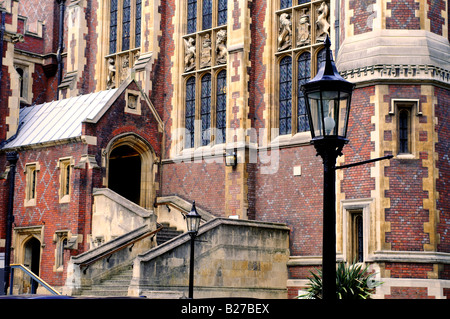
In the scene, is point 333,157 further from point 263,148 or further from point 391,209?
point 263,148

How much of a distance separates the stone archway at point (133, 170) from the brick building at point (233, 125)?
0.17 ft

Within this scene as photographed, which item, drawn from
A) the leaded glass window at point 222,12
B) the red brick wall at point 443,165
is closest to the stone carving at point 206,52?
the leaded glass window at point 222,12

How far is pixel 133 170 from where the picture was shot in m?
27.1

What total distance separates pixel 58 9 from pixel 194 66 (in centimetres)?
926

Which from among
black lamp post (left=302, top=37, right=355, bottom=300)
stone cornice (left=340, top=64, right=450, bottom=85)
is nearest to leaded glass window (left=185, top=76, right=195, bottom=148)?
stone cornice (left=340, top=64, right=450, bottom=85)

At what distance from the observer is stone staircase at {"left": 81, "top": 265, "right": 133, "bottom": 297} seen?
19.8 m

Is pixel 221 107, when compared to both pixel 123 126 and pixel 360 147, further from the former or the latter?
pixel 360 147

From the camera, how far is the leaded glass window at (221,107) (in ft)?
83.7

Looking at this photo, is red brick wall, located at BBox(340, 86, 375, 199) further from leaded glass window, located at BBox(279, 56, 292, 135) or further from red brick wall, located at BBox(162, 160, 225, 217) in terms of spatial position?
red brick wall, located at BBox(162, 160, 225, 217)

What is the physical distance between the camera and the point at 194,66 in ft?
87.7

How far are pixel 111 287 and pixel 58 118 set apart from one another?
9.00 m

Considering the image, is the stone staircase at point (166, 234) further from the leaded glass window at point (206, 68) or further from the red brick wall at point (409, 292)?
the red brick wall at point (409, 292)

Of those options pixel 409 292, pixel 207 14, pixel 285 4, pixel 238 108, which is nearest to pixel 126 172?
pixel 238 108

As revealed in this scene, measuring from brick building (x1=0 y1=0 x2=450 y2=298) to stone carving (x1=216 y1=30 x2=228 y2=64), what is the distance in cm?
7
